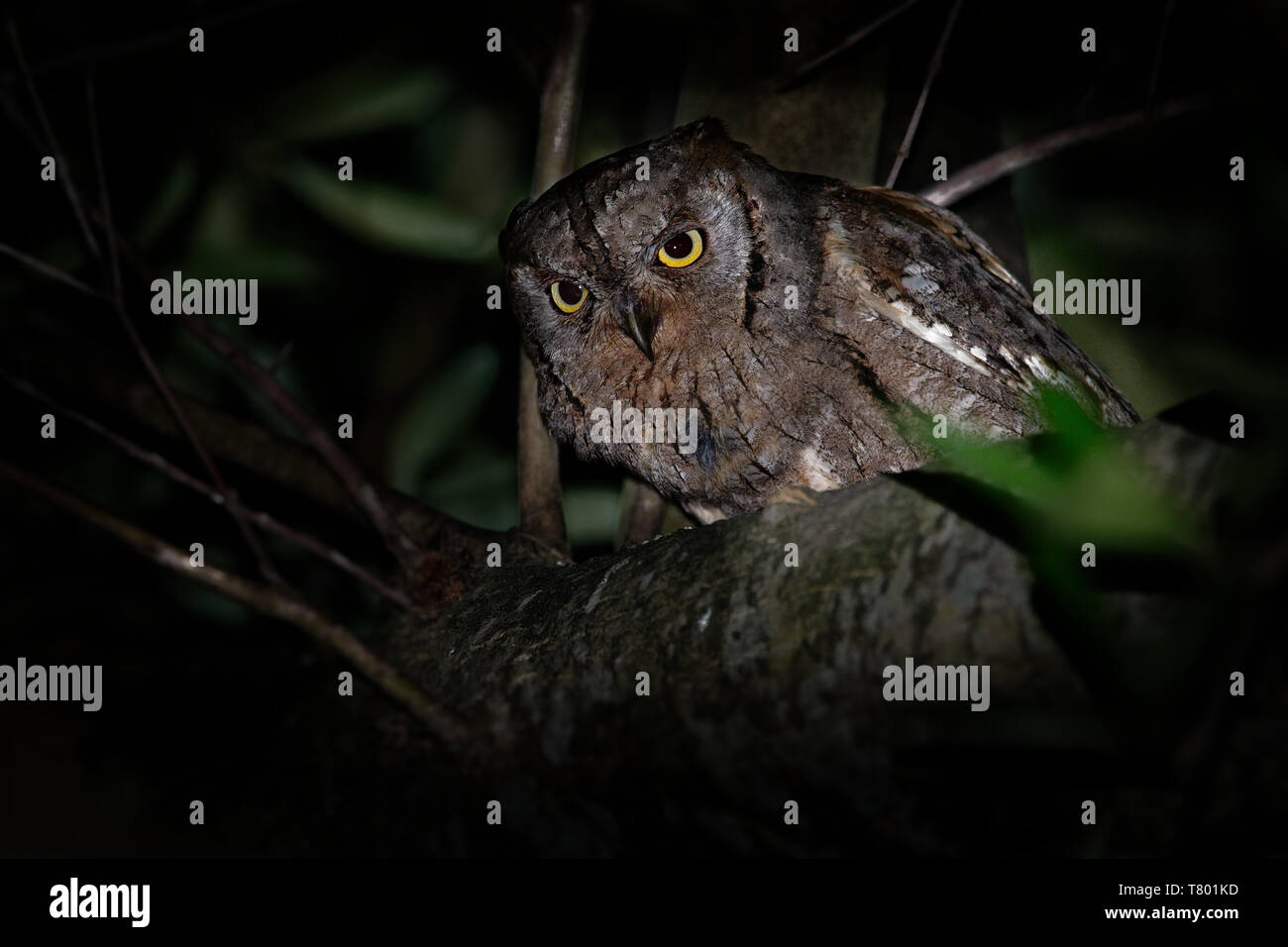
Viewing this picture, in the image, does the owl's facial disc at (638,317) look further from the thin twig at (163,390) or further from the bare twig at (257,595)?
the bare twig at (257,595)

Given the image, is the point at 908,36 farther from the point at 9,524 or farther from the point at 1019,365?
the point at 9,524

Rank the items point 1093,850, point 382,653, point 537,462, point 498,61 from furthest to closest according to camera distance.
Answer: point 498,61 → point 537,462 → point 382,653 → point 1093,850

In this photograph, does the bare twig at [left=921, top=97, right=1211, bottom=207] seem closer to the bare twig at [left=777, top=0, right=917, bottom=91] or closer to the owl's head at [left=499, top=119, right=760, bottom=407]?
the bare twig at [left=777, top=0, right=917, bottom=91]

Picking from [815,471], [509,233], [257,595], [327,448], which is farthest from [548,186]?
[257,595]

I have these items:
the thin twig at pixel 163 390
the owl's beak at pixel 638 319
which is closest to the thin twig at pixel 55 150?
the thin twig at pixel 163 390
